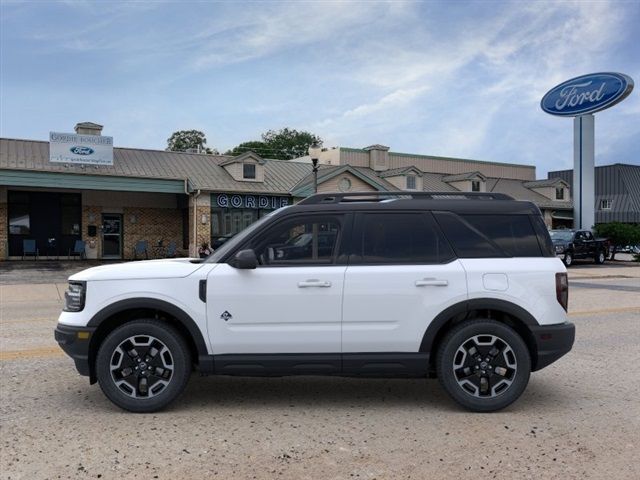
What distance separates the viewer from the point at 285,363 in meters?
4.88

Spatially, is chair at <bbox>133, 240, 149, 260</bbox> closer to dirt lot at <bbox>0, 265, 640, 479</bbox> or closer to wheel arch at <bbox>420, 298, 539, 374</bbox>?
dirt lot at <bbox>0, 265, 640, 479</bbox>

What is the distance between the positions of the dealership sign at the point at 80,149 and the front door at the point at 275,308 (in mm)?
23550

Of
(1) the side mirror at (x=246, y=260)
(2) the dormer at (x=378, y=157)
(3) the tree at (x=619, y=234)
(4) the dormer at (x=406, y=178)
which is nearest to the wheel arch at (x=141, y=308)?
(1) the side mirror at (x=246, y=260)

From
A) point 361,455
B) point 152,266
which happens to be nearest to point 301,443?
point 361,455

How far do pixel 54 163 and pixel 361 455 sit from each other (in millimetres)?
26004

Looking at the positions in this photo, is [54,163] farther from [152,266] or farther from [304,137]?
[304,137]

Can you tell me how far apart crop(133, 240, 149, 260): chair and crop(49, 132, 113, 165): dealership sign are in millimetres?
4212

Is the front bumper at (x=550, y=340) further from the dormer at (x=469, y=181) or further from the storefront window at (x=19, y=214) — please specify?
the dormer at (x=469, y=181)

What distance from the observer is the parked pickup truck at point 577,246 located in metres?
28.5

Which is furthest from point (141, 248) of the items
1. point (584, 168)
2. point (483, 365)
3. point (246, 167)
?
point (483, 365)

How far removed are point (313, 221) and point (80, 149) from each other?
23772 mm

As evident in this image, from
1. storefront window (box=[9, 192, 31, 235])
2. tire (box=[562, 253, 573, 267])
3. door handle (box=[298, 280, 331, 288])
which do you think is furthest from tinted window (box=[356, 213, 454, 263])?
storefront window (box=[9, 192, 31, 235])

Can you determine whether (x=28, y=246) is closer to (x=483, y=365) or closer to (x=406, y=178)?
(x=406, y=178)

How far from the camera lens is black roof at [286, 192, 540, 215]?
5.20 metres
